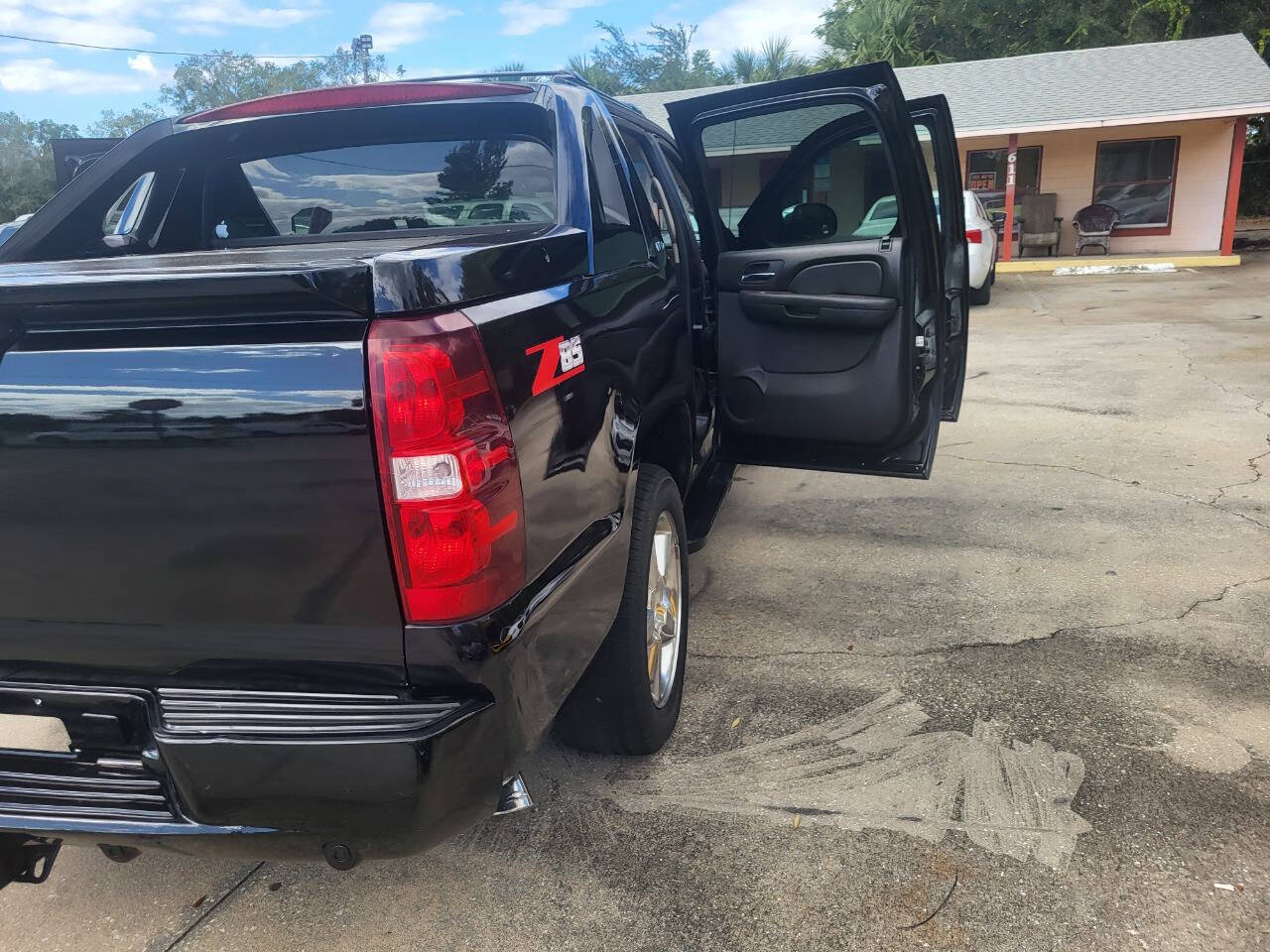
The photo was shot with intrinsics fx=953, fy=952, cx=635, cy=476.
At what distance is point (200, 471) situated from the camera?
5.56 feet

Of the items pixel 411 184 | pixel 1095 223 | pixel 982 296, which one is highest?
pixel 411 184

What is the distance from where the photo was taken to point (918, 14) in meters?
33.8

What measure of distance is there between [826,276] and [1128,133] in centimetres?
1922

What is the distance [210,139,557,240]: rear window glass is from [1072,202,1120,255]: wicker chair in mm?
19230

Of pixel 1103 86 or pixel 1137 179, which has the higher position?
pixel 1103 86

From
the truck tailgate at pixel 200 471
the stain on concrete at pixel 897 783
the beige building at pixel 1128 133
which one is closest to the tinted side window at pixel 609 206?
the truck tailgate at pixel 200 471

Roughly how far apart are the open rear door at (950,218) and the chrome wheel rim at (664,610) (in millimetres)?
2098

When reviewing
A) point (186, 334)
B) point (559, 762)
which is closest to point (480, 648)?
point (186, 334)

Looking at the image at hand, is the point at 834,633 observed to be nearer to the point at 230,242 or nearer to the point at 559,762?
the point at 559,762

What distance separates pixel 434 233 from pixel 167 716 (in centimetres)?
170

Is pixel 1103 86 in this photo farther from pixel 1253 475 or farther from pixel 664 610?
pixel 664 610

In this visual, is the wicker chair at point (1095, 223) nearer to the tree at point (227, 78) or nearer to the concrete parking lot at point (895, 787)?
the concrete parking lot at point (895, 787)

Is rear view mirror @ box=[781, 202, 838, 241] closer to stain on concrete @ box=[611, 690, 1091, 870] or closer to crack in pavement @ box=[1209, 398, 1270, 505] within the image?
stain on concrete @ box=[611, 690, 1091, 870]

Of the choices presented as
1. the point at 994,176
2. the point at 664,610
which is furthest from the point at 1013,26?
the point at 664,610
